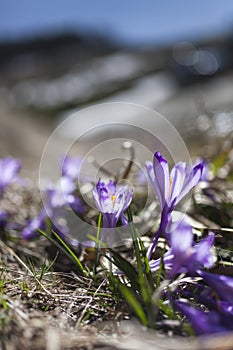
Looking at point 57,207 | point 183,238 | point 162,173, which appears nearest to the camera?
point 183,238

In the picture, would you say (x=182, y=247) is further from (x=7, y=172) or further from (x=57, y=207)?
(x=7, y=172)

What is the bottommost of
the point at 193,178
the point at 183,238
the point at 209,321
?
the point at 209,321

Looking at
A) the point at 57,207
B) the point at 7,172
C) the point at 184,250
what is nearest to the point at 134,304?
the point at 184,250

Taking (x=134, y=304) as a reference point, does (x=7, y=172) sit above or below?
above

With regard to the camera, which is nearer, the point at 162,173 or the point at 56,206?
the point at 162,173

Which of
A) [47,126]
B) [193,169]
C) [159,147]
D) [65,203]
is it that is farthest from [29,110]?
[193,169]

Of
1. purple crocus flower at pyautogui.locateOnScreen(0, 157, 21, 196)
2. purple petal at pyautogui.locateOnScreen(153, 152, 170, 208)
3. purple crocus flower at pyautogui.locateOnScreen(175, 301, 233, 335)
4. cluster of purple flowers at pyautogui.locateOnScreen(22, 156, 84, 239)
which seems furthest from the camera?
purple crocus flower at pyautogui.locateOnScreen(0, 157, 21, 196)

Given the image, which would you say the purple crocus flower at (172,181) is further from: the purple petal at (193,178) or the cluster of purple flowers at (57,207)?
the cluster of purple flowers at (57,207)

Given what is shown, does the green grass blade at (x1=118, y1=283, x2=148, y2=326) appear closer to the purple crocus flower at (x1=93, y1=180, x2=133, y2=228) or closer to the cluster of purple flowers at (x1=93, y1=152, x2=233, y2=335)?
the cluster of purple flowers at (x1=93, y1=152, x2=233, y2=335)

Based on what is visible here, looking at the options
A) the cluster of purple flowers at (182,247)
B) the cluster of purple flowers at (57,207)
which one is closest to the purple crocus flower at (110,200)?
the cluster of purple flowers at (182,247)

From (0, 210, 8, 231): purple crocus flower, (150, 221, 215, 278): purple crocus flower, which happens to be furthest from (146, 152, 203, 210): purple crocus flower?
(0, 210, 8, 231): purple crocus flower

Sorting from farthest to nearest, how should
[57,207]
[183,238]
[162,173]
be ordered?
[57,207] → [162,173] → [183,238]

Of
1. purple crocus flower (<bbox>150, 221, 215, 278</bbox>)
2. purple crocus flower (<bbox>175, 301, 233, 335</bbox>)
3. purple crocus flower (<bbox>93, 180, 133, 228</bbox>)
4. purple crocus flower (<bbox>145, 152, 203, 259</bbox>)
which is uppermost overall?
purple crocus flower (<bbox>145, 152, 203, 259</bbox>)
